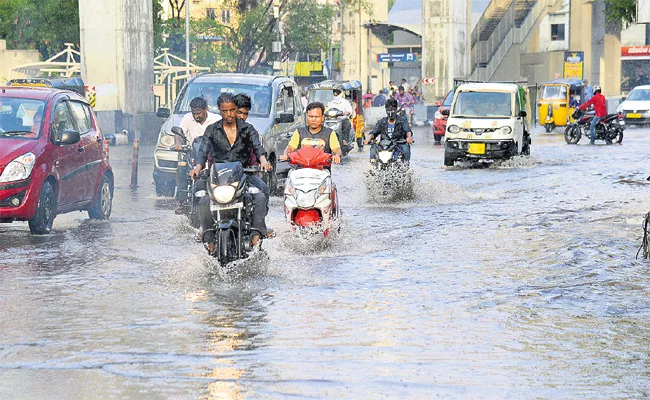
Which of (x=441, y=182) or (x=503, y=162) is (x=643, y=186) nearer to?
(x=441, y=182)

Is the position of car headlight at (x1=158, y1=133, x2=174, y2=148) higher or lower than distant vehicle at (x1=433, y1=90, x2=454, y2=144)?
higher

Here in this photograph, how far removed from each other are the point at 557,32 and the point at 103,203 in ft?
203

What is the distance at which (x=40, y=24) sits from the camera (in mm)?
59875

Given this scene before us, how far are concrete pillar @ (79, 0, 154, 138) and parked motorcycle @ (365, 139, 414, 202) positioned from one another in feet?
59.6

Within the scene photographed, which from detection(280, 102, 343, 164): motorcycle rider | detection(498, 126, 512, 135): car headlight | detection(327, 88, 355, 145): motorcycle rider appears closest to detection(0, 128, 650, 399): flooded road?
detection(280, 102, 343, 164): motorcycle rider

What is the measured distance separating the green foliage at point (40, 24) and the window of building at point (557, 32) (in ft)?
94.3

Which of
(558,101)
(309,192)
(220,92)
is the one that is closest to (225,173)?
(309,192)

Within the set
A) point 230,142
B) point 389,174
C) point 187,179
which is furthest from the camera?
point 389,174

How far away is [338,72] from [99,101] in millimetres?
53187

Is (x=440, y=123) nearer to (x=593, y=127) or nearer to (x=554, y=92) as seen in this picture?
(x=593, y=127)

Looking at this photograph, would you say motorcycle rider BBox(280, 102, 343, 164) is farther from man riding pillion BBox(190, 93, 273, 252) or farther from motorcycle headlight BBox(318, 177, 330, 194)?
man riding pillion BBox(190, 93, 273, 252)

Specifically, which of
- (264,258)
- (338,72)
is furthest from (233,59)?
(264,258)

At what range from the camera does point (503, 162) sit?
1119 inches

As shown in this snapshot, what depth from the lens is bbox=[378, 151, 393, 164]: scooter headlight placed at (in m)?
18.5
